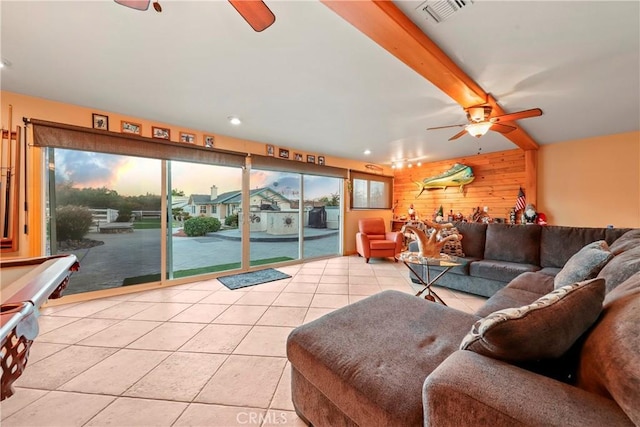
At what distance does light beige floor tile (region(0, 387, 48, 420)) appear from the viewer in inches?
51.1

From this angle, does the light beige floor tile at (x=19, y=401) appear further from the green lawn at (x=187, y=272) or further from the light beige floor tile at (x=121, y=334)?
the green lawn at (x=187, y=272)

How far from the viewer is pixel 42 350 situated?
1.83m

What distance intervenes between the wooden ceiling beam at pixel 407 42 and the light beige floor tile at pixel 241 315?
2.51m

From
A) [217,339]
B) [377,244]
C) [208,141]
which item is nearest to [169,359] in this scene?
[217,339]

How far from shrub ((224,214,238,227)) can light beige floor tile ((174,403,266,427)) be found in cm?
306

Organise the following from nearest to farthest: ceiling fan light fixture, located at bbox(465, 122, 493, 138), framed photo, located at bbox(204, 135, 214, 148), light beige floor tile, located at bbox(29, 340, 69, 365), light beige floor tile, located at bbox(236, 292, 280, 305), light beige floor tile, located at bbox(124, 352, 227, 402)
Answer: light beige floor tile, located at bbox(124, 352, 227, 402) < light beige floor tile, located at bbox(29, 340, 69, 365) < ceiling fan light fixture, located at bbox(465, 122, 493, 138) < light beige floor tile, located at bbox(236, 292, 280, 305) < framed photo, located at bbox(204, 135, 214, 148)

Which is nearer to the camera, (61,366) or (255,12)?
(255,12)

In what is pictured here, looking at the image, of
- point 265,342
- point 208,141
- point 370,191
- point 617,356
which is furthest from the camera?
point 370,191

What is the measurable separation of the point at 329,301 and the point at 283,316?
0.62 meters

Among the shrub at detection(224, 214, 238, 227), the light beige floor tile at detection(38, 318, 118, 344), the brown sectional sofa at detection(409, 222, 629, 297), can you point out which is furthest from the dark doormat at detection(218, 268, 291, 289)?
the brown sectional sofa at detection(409, 222, 629, 297)

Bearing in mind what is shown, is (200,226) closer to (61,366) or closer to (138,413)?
(61,366)

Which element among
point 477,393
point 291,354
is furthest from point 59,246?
point 477,393

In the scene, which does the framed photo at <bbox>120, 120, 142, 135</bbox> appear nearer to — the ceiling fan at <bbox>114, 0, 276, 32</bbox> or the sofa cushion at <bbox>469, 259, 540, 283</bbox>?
the ceiling fan at <bbox>114, 0, 276, 32</bbox>

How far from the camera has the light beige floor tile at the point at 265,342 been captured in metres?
1.85
